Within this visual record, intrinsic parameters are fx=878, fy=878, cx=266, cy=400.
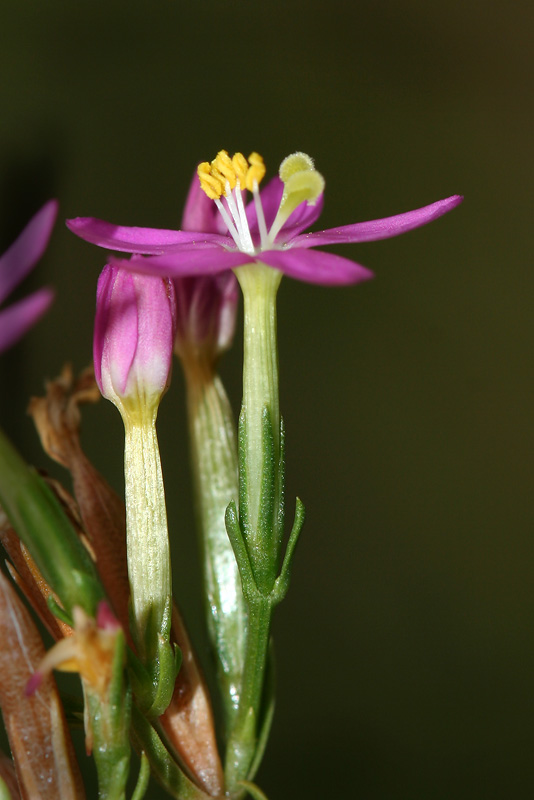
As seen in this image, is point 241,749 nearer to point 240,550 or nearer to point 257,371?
point 240,550

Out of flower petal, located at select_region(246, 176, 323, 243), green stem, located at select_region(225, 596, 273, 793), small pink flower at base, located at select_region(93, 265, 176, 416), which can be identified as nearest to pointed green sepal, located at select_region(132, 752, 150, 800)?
green stem, located at select_region(225, 596, 273, 793)

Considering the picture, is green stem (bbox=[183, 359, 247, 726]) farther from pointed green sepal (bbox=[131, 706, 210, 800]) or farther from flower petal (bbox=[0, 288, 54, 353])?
flower petal (bbox=[0, 288, 54, 353])

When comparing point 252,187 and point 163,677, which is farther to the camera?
point 252,187

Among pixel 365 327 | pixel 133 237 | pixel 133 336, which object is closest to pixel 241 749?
pixel 133 336

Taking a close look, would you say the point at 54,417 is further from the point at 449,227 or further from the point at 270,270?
the point at 449,227

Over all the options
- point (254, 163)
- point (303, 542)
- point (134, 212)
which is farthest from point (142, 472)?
point (134, 212)
